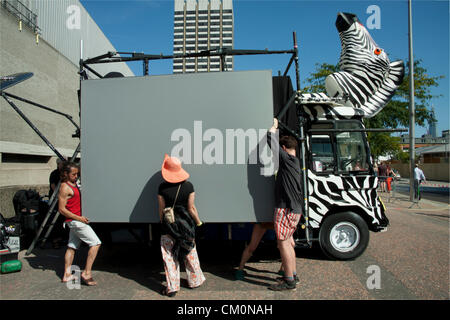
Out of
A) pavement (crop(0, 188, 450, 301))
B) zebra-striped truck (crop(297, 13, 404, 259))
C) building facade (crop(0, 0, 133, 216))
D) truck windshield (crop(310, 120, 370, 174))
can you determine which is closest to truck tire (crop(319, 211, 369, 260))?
zebra-striped truck (crop(297, 13, 404, 259))

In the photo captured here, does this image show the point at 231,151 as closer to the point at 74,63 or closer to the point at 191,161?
the point at 191,161

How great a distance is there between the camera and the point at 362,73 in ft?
17.2

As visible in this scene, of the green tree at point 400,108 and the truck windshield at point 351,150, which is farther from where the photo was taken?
the green tree at point 400,108

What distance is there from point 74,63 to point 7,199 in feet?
48.6

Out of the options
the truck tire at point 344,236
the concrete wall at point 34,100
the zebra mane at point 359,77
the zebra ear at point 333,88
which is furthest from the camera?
the concrete wall at point 34,100

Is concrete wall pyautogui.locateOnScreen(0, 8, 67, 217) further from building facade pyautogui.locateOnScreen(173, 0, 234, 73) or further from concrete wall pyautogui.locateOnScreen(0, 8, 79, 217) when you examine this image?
building facade pyautogui.locateOnScreen(173, 0, 234, 73)

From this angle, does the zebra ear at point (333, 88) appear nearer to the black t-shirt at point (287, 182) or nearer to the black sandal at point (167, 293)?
the black t-shirt at point (287, 182)

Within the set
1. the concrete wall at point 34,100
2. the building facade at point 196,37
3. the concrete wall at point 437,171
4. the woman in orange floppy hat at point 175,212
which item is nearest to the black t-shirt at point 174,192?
the woman in orange floppy hat at point 175,212

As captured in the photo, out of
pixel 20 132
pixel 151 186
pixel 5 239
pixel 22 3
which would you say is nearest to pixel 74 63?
pixel 22 3

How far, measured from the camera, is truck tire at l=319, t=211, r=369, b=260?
14.8 feet

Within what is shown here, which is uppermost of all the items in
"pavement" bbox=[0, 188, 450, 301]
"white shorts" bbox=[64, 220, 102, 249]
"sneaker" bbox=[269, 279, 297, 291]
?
"white shorts" bbox=[64, 220, 102, 249]

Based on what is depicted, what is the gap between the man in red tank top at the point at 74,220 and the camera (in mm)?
3762

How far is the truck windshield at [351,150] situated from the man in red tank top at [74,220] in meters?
3.91

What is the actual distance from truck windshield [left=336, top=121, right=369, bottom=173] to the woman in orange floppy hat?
262 centimetres
